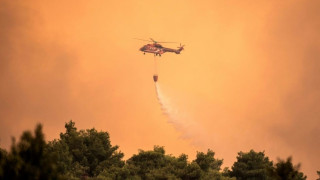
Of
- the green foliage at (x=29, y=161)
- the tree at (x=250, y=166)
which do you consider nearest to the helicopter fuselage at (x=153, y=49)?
the tree at (x=250, y=166)

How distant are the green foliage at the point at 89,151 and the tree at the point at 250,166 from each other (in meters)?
18.2

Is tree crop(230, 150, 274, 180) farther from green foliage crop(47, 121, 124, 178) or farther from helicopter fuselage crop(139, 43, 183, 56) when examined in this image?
helicopter fuselage crop(139, 43, 183, 56)

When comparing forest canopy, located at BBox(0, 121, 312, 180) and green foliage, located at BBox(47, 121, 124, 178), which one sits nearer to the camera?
forest canopy, located at BBox(0, 121, 312, 180)

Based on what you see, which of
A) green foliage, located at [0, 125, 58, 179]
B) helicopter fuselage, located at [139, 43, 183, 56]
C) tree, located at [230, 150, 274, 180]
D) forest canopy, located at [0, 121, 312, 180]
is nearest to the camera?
green foliage, located at [0, 125, 58, 179]

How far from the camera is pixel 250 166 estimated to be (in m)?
160

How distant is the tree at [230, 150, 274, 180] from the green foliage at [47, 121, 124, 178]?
1819 cm

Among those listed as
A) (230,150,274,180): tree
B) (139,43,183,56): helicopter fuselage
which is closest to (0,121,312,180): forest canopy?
(230,150,274,180): tree

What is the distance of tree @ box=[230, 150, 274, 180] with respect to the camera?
518 feet

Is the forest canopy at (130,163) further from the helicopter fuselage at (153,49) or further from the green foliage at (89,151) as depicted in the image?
the helicopter fuselage at (153,49)

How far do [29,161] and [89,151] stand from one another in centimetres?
8204

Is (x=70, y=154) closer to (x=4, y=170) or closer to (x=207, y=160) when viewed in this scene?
(x=207, y=160)

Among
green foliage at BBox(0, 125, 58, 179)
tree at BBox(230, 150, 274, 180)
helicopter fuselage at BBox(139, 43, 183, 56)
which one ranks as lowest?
green foliage at BBox(0, 125, 58, 179)

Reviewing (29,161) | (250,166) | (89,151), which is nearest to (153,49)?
(89,151)

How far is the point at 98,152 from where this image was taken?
162 meters
